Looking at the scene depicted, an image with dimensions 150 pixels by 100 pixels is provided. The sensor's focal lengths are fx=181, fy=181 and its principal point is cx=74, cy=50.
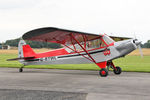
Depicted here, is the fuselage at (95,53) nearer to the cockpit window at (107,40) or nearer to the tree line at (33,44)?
the cockpit window at (107,40)

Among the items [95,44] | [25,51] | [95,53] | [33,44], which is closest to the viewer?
[95,53]

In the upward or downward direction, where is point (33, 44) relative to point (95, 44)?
upward

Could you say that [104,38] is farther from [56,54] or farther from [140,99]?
[140,99]

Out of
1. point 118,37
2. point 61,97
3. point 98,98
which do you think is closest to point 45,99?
point 61,97

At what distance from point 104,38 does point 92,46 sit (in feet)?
3.18

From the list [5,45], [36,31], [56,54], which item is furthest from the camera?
[5,45]

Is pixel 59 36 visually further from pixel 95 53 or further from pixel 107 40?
pixel 107 40

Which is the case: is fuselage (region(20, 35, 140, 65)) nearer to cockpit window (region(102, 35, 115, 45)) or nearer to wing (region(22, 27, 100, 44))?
cockpit window (region(102, 35, 115, 45))

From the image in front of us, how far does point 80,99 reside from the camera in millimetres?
5230

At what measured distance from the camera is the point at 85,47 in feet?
39.0

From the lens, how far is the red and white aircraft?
10.5 meters

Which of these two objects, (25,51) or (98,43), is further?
(25,51)

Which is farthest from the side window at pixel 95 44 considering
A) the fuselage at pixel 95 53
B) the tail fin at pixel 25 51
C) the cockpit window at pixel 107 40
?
the tail fin at pixel 25 51

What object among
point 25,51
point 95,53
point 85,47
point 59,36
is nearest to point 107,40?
point 95,53
